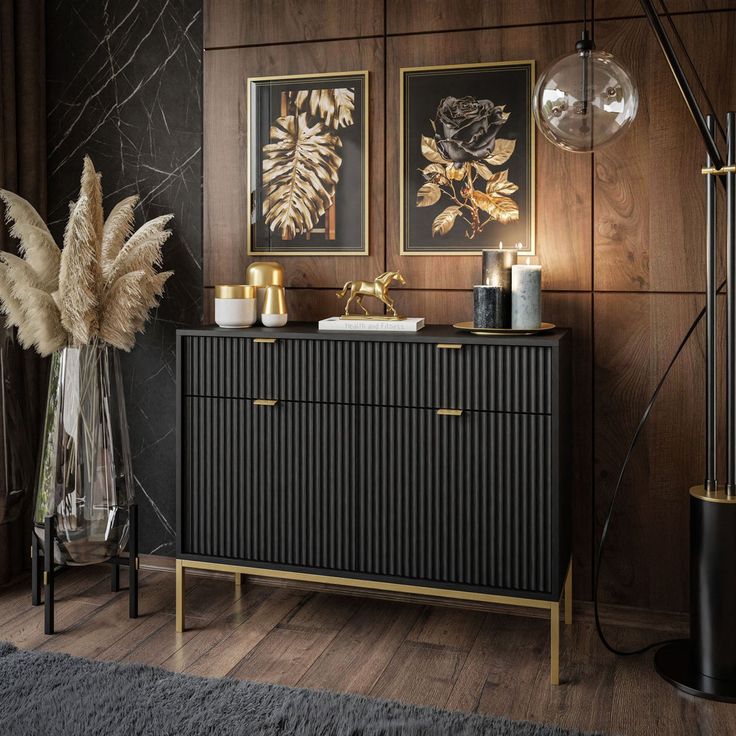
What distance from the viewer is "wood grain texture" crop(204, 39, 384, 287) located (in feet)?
9.67

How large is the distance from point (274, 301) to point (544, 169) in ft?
3.23

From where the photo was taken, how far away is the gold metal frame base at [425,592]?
8.02 feet

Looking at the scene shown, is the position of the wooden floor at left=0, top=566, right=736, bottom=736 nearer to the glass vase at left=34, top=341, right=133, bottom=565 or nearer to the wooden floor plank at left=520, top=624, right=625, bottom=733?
the wooden floor plank at left=520, top=624, right=625, bottom=733

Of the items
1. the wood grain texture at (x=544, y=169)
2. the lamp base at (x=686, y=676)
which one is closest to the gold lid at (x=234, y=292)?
the wood grain texture at (x=544, y=169)

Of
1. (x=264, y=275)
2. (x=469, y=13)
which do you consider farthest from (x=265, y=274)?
(x=469, y=13)

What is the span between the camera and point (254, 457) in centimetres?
274

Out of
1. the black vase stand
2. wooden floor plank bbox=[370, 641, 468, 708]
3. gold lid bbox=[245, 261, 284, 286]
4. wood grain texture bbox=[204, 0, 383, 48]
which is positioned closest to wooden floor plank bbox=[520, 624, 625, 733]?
wooden floor plank bbox=[370, 641, 468, 708]

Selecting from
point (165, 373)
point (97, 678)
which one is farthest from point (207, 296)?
point (97, 678)

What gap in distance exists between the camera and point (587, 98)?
2.09 metres

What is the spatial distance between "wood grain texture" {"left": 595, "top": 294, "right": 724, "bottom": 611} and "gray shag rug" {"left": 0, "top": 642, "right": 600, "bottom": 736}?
2.68 ft

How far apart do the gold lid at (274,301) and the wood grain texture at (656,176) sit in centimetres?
103

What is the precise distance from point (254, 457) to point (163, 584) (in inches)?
31.4

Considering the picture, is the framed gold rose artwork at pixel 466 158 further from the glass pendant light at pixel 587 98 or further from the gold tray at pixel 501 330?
the glass pendant light at pixel 587 98

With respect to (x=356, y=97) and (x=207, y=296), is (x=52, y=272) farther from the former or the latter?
(x=356, y=97)
